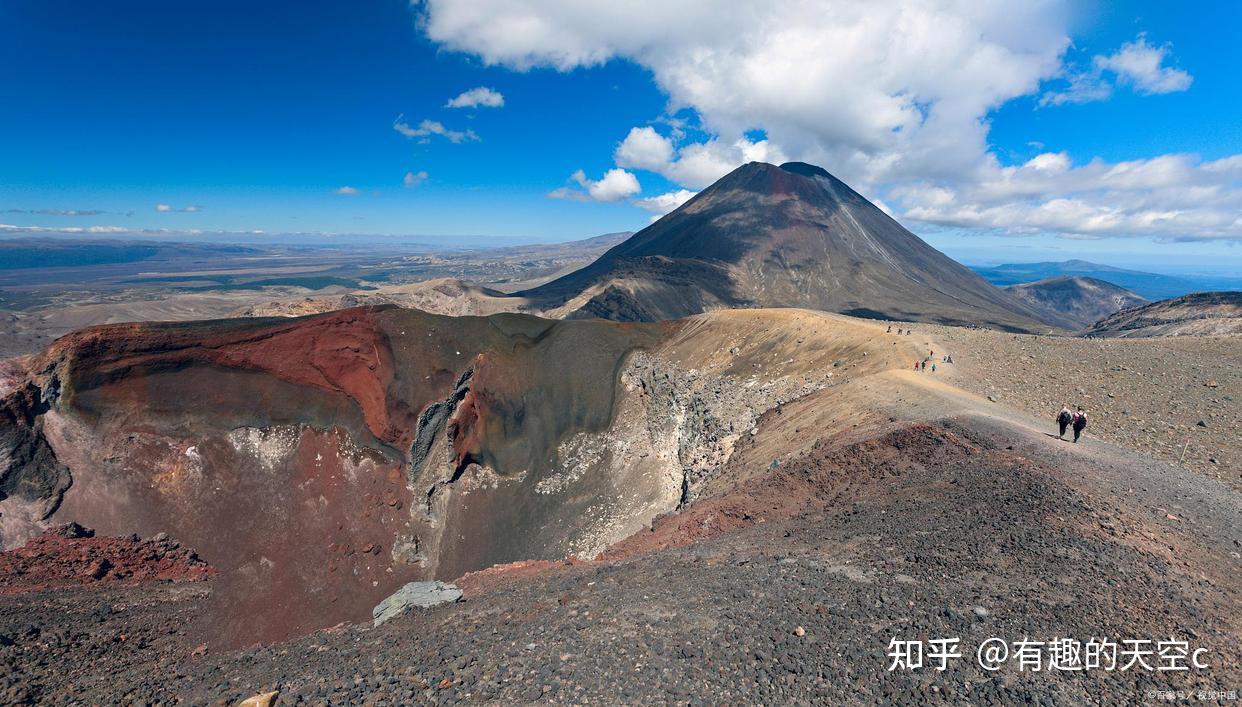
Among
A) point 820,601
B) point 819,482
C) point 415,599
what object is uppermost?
point 820,601

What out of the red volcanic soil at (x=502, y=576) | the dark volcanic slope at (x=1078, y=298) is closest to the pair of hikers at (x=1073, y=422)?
the red volcanic soil at (x=502, y=576)

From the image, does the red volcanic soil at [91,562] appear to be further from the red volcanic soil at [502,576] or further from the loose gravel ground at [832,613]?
the red volcanic soil at [502,576]

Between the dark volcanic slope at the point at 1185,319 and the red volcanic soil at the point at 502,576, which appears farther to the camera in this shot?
the dark volcanic slope at the point at 1185,319

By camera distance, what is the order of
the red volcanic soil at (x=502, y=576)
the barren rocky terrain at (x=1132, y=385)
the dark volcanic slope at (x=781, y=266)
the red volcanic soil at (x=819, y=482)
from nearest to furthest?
the red volcanic soil at (x=819, y=482) → the red volcanic soil at (x=502, y=576) → the barren rocky terrain at (x=1132, y=385) → the dark volcanic slope at (x=781, y=266)

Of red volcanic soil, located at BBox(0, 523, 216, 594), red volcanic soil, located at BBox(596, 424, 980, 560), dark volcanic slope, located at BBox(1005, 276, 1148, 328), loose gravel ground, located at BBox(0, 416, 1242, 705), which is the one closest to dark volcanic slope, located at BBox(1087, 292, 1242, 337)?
red volcanic soil, located at BBox(596, 424, 980, 560)

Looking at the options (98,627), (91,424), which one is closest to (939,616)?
(98,627)

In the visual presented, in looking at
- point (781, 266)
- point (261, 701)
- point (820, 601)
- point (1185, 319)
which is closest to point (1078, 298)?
point (781, 266)

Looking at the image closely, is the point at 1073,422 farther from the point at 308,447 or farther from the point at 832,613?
the point at 308,447
